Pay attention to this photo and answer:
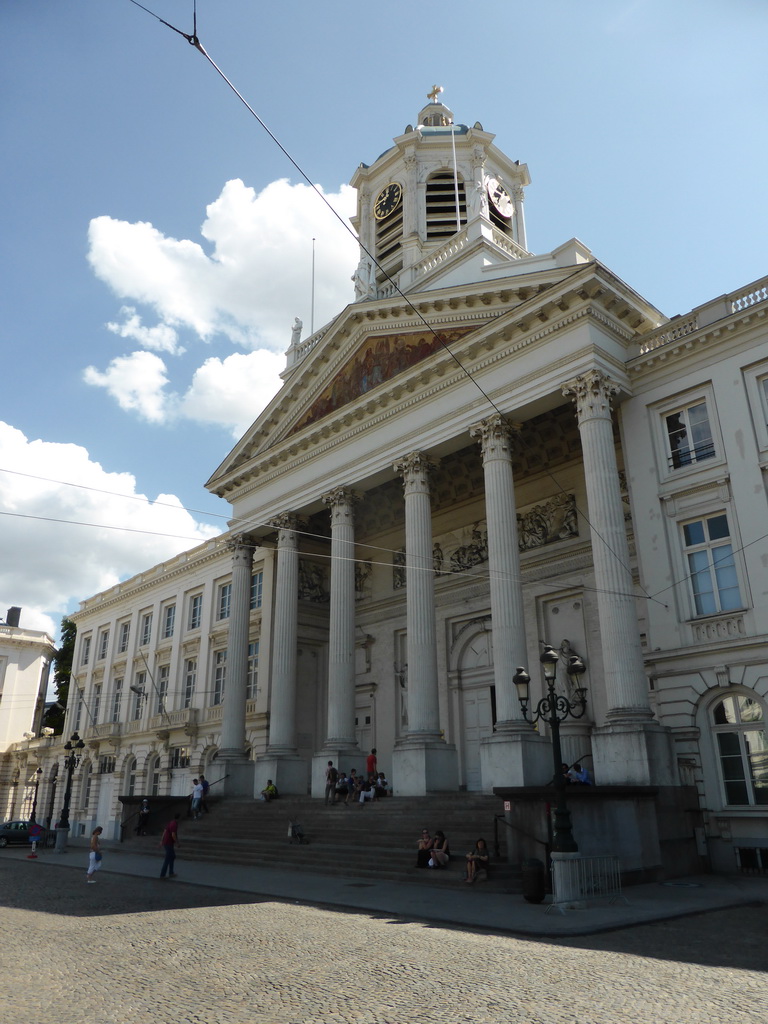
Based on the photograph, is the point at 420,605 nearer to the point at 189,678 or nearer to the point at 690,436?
the point at 690,436

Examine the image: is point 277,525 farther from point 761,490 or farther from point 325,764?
point 761,490

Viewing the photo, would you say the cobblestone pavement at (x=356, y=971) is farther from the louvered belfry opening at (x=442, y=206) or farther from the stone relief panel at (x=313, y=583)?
the louvered belfry opening at (x=442, y=206)

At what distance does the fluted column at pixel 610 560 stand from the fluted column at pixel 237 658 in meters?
15.5

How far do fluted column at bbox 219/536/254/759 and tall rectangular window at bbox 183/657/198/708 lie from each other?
9.45m

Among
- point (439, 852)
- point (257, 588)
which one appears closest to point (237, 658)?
point (257, 588)

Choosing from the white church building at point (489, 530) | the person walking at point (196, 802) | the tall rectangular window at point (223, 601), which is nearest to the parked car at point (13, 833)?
the white church building at point (489, 530)

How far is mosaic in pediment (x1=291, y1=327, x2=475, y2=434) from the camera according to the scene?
25.7m

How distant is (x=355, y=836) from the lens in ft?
65.1

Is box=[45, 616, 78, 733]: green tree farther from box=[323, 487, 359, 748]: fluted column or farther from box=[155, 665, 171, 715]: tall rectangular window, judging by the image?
box=[323, 487, 359, 748]: fluted column

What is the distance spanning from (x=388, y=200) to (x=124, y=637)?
29.7m

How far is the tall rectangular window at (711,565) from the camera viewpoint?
64.1 feet

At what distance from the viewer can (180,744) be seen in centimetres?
3903

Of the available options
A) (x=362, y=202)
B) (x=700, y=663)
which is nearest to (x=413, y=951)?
(x=700, y=663)

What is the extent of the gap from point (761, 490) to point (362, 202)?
96.8ft
